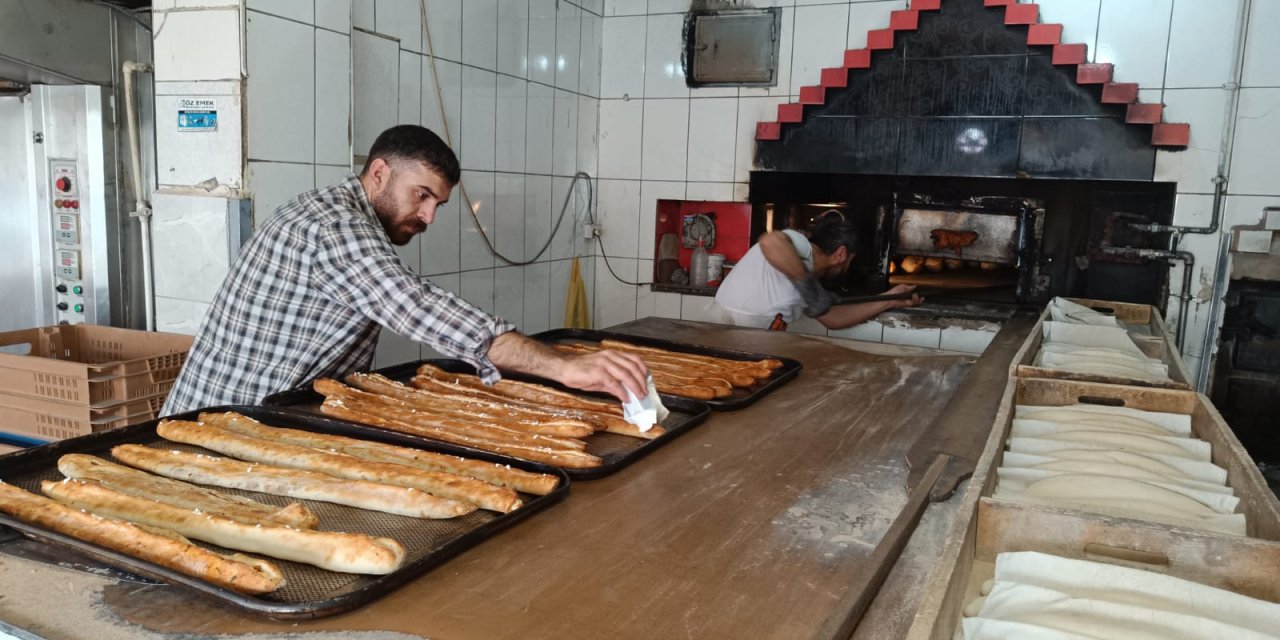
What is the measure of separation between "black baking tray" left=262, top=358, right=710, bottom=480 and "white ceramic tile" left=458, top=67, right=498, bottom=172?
7.39 feet

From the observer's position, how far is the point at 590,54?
5.64 m

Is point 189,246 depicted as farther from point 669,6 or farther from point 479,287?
point 669,6

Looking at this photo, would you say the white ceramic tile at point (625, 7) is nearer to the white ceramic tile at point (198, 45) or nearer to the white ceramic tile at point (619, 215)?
the white ceramic tile at point (619, 215)

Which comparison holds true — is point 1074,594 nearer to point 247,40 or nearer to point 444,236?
point 247,40

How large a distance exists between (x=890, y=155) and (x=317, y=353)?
3486mm

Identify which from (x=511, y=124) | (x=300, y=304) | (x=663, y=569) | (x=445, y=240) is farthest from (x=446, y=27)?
(x=663, y=569)

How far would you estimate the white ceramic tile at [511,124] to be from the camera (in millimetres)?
4867

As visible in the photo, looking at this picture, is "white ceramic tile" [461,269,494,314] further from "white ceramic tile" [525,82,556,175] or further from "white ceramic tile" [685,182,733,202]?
"white ceramic tile" [685,182,733,202]

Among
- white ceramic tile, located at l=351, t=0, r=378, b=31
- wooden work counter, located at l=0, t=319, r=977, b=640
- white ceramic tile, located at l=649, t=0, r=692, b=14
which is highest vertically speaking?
white ceramic tile, located at l=649, t=0, r=692, b=14

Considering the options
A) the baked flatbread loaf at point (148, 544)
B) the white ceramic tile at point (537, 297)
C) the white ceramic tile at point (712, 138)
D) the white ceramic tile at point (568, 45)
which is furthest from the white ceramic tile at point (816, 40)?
the baked flatbread loaf at point (148, 544)

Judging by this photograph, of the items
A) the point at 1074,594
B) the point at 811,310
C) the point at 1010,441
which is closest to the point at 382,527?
the point at 1074,594

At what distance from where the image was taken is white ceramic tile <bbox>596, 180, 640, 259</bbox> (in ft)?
18.8

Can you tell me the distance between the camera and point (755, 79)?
5.23 metres

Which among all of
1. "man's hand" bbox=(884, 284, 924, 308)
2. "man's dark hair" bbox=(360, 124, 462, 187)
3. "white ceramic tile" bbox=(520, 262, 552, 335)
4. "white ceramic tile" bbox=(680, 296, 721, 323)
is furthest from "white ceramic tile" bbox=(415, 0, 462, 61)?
"man's hand" bbox=(884, 284, 924, 308)
